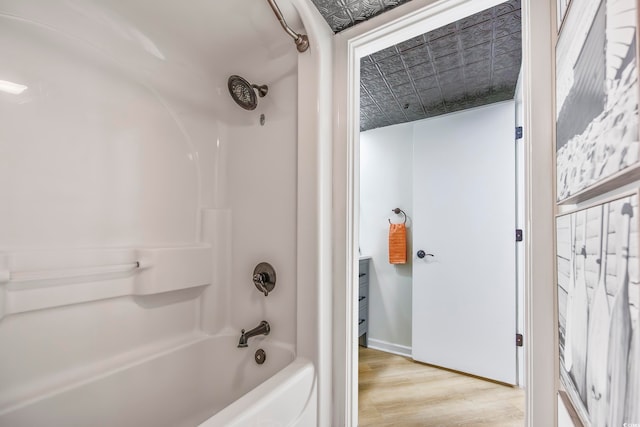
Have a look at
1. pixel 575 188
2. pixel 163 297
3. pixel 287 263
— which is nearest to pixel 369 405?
pixel 287 263

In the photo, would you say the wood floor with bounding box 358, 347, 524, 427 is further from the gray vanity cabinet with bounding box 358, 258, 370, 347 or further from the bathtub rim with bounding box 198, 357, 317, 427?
the bathtub rim with bounding box 198, 357, 317, 427

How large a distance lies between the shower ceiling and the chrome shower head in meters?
0.51

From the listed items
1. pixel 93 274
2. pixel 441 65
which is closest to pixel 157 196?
pixel 93 274

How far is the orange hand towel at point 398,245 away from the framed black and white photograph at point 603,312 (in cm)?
199

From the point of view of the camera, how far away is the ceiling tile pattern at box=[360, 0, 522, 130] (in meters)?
1.56

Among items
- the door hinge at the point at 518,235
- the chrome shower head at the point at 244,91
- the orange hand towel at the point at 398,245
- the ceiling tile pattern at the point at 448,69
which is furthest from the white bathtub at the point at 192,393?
the ceiling tile pattern at the point at 448,69

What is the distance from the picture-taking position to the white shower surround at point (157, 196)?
3.42 ft

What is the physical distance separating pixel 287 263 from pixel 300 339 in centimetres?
38

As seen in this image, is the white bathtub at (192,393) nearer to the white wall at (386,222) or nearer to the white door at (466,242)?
the white door at (466,242)

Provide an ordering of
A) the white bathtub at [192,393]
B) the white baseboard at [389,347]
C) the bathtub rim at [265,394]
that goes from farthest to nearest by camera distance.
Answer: the white baseboard at [389,347]
the white bathtub at [192,393]
the bathtub rim at [265,394]

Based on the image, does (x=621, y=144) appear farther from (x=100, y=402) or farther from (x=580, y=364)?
(x=100, y=402)

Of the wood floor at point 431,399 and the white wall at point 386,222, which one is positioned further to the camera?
the white wall at point 386,222

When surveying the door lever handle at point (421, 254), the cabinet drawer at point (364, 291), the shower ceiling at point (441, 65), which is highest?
the shower ceiling at point (441, 65)

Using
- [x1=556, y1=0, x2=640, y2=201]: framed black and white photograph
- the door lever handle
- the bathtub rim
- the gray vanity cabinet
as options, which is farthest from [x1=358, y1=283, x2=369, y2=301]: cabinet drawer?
[x1=556, y1=0, x2=640, y2=201]: framed black and white photograph
